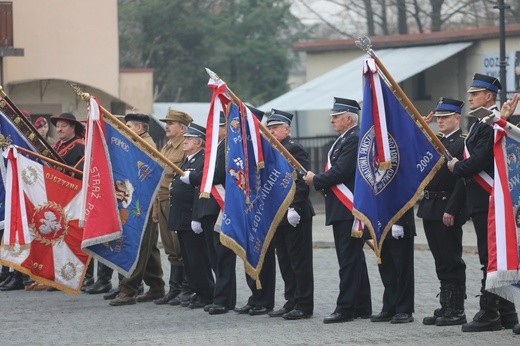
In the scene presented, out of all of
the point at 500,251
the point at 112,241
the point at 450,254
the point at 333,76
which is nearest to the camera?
the point at 500,251

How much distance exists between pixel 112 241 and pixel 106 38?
19031 millimetres

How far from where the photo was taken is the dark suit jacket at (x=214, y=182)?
41.9 ft

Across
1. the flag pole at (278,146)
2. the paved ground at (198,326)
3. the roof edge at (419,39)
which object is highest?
the roof edge at (419,39)

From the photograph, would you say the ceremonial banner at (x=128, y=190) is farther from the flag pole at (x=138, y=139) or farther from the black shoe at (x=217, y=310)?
the black shoe at (x=217, y=310)

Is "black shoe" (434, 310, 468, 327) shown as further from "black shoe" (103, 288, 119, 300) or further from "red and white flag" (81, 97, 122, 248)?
"black shoe" (103, 288, 119, 300)

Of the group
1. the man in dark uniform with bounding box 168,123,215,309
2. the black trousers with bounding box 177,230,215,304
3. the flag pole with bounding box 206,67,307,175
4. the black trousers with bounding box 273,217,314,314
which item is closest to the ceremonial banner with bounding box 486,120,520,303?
the flag pole with bounding box 206,67,307,175

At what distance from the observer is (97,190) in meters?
13.2

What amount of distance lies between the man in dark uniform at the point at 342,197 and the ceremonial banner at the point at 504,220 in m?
1.80

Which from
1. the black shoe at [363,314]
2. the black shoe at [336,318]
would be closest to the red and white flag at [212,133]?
the black shoe at [336,318]

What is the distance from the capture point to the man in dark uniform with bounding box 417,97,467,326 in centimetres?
1116

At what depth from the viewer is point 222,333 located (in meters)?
11.3

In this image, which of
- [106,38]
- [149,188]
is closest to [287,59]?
[106,38]

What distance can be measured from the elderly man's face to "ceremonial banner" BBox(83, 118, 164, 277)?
203cm

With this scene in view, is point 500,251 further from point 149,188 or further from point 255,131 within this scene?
point 149,188
